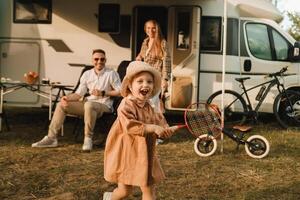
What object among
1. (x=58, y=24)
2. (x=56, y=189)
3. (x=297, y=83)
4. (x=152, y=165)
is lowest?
(x=56, y=189)

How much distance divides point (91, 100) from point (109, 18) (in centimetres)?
223

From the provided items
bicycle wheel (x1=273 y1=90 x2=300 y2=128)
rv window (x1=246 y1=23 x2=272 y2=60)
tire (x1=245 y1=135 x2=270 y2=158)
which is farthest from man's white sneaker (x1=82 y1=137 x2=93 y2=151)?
rv window (x1=246 y1=23 x2=272 y2=60)

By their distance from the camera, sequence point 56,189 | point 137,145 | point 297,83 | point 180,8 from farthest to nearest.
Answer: point 297,83 < point 180,8 < point 56,189 < point 137,145

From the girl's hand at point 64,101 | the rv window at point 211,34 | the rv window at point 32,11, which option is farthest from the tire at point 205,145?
the rv window at point 32,11

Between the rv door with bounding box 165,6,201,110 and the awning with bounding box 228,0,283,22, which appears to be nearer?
the rv door with bounding box 165,6,201,110

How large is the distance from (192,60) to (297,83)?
1.86 meters

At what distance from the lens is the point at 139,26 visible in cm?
831

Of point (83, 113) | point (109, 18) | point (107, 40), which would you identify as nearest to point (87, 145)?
point (83, 113)

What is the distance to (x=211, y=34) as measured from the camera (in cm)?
818

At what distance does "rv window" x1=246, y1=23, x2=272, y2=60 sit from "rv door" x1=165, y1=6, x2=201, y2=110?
983 millimetres

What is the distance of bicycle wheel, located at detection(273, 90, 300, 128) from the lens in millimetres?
8047

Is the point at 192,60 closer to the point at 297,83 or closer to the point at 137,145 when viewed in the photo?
the point at 297,83

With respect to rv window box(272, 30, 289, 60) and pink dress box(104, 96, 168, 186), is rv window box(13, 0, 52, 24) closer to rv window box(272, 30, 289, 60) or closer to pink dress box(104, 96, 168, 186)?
rv window box(272, 30, 289, 60)

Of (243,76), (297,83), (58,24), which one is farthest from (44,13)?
(297,83)
